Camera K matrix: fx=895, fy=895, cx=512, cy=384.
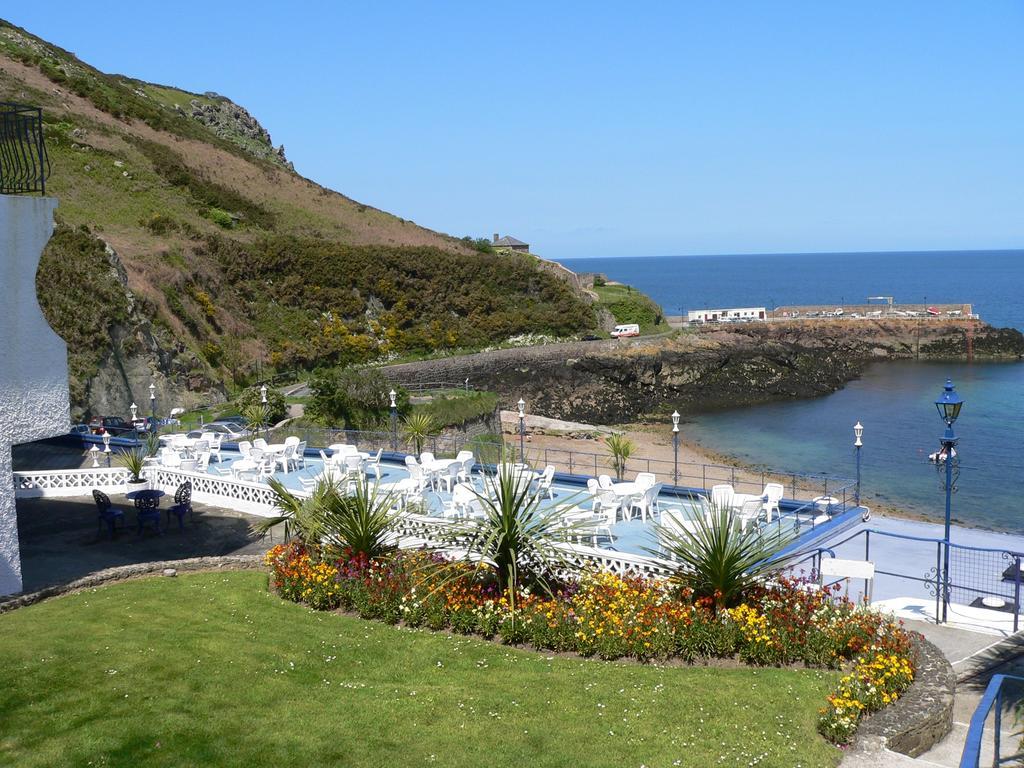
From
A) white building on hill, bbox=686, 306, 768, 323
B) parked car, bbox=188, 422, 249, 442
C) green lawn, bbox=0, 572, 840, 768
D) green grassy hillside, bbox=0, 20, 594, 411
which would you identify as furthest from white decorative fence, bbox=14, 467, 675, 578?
white building on hill, bbox=686, 306, 768, 323

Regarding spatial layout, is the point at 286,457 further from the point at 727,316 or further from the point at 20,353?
the point at 727,316

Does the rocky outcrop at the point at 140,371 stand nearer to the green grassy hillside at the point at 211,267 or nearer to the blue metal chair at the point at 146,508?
the green grassy hillside at the point at 211,267

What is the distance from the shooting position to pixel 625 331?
7075cm

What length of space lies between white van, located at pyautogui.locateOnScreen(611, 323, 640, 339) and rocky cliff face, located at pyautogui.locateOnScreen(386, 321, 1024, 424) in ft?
7.80

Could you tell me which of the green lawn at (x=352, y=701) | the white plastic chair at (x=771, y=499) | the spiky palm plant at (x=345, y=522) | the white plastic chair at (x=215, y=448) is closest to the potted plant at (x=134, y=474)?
the white plastic chair at (x=215, y=448)

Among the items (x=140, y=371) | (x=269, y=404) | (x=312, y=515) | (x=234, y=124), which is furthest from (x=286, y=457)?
(x=234, y=124)

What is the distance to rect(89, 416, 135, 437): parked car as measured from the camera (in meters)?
29.2

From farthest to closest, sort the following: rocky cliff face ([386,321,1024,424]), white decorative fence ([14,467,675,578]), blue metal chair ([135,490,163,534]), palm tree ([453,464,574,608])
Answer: rocky cliff face ([386,321,1024,424]) → white decorative fence ([14,467,675,578]) → blue metal chair ([135,490,163,534]) → palm tree ([453,464,574,608])

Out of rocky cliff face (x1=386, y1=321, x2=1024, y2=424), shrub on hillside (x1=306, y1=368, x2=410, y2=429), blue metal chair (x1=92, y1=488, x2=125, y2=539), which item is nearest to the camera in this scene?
blue metal chair (x1=92, y1=488, x2=125, y2=539)

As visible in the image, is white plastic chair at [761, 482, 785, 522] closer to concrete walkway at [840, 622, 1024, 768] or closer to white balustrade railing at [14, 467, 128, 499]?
concrete walkway at [840, 622, 1024, 768]

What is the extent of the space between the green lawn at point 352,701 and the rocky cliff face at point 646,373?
43155mm

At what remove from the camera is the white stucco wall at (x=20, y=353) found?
1179cm

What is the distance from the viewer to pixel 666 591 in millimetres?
10594

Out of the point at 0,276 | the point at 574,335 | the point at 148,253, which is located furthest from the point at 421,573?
the point at 574,335
